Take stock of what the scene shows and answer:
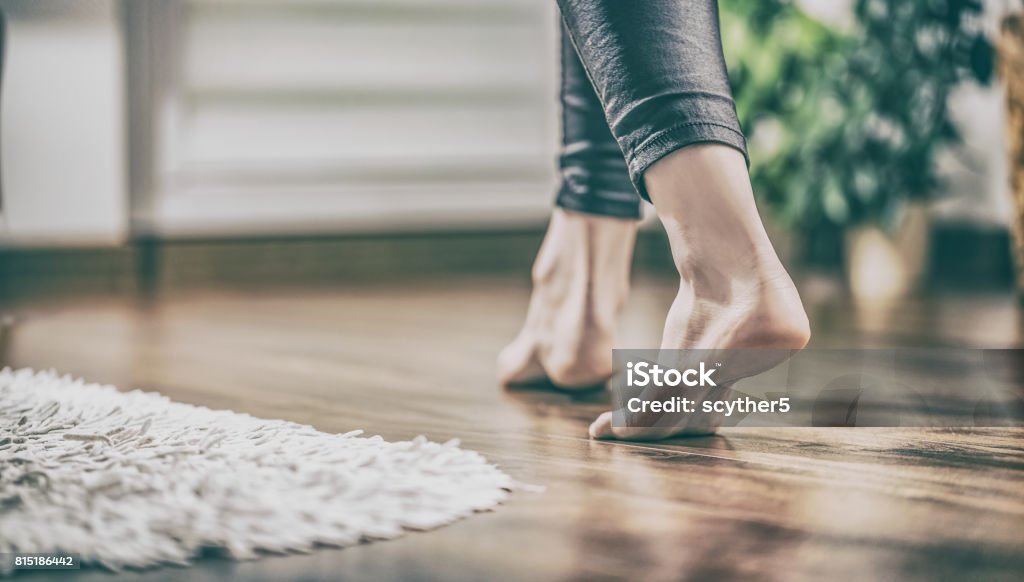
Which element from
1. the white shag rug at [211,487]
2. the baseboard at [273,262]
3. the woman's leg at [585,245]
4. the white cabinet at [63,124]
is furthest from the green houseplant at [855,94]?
the white shag rug at [211,487]

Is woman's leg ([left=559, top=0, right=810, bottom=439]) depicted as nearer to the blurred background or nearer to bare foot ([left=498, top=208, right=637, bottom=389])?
bare foot ([left=498, top=208, right=637, bottom=389])

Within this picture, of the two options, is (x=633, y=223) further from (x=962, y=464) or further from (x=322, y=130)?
(x=322, y=130)

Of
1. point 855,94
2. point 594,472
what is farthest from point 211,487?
point 855,94

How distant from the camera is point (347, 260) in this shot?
207cm

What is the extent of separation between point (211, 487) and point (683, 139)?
332mm

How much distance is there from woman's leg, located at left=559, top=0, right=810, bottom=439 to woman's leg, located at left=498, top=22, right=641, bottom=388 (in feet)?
0.73

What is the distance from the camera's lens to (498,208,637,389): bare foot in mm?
848

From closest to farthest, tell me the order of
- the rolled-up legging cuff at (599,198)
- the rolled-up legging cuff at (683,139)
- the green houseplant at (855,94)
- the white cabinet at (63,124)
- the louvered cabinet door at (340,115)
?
the rolled-up legging cuff at (683,139), the rolled-up legging cuff at (599,198), the green houseplant at (855,94), the white cabinet at (63,124), the louvered cabinet door at (340,115)

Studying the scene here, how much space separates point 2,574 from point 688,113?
0.43 m

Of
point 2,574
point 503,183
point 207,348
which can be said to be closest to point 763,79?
point 503,183

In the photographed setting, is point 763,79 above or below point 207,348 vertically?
above

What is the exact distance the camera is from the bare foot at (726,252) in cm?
59

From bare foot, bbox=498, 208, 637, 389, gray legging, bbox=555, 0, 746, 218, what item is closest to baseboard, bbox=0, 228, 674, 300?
bare foot, bbox=498, 208, 637, 389

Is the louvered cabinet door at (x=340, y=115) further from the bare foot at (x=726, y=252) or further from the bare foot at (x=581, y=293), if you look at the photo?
the bare foot at (x=726, y=252)
